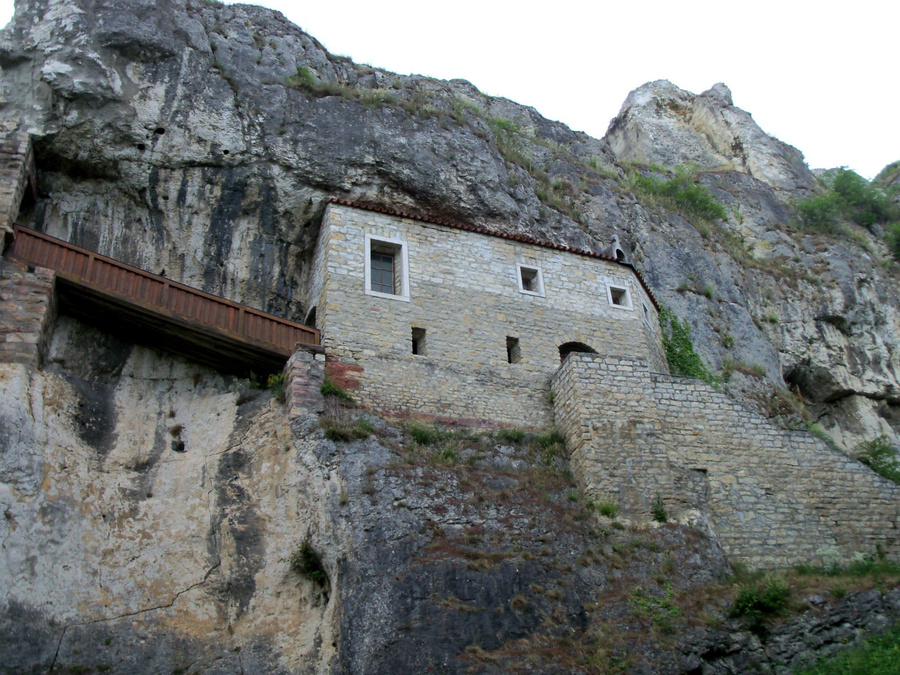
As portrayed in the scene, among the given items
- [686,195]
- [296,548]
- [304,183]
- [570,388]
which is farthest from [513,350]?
[686,195]

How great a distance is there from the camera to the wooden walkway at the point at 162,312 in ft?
53.8

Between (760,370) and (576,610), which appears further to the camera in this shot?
(760,370)

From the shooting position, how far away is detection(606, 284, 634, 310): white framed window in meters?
21.8

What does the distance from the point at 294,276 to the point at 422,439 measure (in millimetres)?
6400

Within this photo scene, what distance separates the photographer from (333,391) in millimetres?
16734

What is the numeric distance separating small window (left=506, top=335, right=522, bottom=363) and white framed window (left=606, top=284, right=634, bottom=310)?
3.44 metres

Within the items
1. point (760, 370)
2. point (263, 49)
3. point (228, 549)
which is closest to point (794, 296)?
point (760, 370)

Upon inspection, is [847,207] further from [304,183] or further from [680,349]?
[304,183]

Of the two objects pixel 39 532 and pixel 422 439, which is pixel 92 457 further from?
pixel 422 439

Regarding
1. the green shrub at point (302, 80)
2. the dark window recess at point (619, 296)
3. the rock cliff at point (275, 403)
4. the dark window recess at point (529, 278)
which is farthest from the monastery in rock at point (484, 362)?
the green shrub at point (302, 80)

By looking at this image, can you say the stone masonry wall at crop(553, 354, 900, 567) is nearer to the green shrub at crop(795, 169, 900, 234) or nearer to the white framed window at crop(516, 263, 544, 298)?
the white framed window at crop(516, 263, 544, 298)

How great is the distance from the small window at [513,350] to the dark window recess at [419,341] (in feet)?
7.24

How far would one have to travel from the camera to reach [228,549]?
14984 mm

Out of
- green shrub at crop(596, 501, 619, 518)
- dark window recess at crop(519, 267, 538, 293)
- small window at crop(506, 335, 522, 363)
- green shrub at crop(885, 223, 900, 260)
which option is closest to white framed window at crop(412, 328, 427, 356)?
small window at crop(506, 335, 522, 363)
